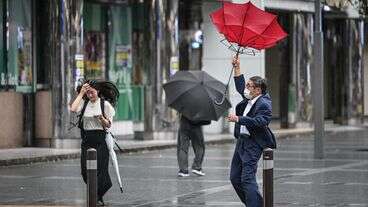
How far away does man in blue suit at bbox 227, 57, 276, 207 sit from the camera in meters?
12.7

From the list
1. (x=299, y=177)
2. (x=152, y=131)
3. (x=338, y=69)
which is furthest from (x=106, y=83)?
(x=338, y=69)

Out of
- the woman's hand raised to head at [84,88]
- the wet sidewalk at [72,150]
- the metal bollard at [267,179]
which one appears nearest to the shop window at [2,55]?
the wet sidewalk at [72,150]

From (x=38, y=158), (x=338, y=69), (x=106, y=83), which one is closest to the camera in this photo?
(x=106, y=83)

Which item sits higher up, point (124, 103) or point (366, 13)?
point (366, 13)

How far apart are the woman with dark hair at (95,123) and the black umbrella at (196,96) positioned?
447cm

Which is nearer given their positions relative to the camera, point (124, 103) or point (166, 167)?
point (166, 167)

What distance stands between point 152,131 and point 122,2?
4446mm

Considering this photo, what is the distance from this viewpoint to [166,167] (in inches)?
848

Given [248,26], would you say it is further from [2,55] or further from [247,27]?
[2,55]

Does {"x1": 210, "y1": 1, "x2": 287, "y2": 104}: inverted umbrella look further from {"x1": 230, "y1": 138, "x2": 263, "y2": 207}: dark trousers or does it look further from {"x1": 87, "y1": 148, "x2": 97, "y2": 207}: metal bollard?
{"x1": 87, "y1": 148, "x2": 97, "y2": 207}: metal bollard

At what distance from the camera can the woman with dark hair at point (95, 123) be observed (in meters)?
14.9

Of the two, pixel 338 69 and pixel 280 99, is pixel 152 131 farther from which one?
pixel 338 69

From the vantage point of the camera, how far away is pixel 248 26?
13.1m

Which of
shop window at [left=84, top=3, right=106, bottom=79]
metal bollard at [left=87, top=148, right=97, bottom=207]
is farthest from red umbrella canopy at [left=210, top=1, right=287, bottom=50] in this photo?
shop window at [left=84, top=3, right=106, bottom=79]
